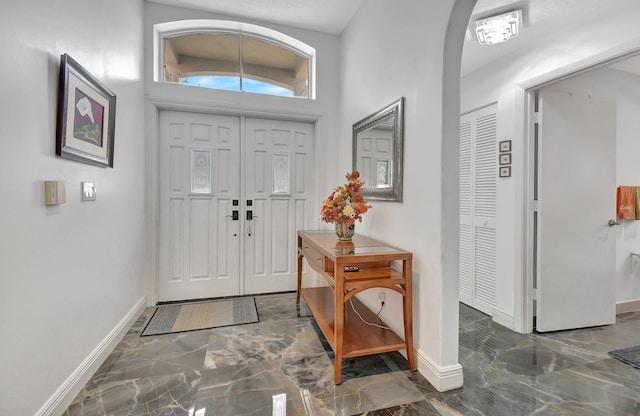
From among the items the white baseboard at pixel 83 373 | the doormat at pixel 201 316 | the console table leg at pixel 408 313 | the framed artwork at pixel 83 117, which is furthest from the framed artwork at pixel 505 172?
the white baseboard at pixel 83 373

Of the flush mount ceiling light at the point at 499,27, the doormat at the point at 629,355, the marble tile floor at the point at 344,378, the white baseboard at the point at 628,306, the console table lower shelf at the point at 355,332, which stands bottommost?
the marble tile floor at the point at 344,378

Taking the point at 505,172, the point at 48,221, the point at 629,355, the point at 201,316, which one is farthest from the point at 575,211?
the point at 48,221

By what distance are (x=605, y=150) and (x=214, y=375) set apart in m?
3.73

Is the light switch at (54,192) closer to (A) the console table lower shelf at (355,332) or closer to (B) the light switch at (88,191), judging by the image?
(B) the light switch at (88,191)

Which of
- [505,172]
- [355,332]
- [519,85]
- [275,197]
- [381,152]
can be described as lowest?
[355,332]

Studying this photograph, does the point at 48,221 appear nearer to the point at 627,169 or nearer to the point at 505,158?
the point at 505,158

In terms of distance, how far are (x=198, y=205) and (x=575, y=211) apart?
3708mm

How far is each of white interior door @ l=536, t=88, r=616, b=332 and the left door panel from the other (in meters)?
3.03

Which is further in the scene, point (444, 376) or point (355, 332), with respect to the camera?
point (355, 332)

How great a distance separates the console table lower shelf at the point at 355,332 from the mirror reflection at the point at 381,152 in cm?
99

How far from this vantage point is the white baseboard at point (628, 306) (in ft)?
9.75

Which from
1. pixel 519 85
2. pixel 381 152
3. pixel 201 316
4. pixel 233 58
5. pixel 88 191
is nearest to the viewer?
pixel 88 191

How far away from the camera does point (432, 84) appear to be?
1.77m

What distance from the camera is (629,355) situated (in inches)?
82.6
